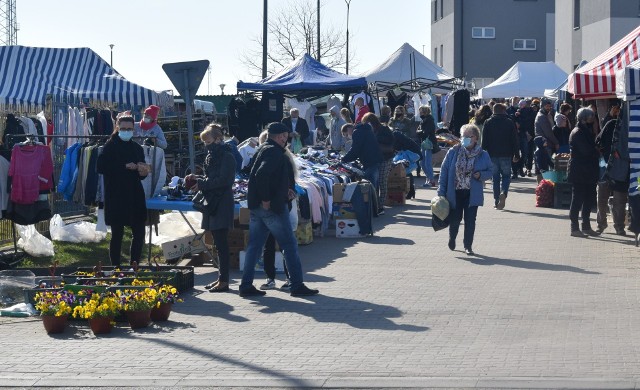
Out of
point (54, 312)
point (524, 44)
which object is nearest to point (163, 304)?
point (54, 312)

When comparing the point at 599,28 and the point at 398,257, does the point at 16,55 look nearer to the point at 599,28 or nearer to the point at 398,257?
the point at 398,257

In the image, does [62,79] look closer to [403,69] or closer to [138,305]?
[403,69]

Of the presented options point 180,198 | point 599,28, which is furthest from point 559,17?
point 180,198

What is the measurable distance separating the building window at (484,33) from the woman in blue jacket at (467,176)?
55.7m

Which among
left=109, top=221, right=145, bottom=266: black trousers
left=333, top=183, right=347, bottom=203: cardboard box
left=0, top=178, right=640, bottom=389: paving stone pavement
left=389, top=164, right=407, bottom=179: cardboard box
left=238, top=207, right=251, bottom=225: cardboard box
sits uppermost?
left=389, top=164, right=407, bottom=179: cardboard box

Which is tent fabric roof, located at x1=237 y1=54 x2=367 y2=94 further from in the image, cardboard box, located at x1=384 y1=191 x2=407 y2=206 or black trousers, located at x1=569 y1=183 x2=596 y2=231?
black trousers, located at x1=569 y1=183 x2=596 y2=231

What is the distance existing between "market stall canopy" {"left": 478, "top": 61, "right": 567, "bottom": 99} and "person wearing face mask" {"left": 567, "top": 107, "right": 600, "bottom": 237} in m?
22.3

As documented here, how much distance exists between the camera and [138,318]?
10586 mm

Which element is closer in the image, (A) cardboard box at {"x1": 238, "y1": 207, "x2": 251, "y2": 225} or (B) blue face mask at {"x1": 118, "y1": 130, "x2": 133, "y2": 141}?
(B) blue face mask at {"x1": 118, "y1": 130, "x2": 133, "y2": 141}

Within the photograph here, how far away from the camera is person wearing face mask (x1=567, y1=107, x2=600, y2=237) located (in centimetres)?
1686

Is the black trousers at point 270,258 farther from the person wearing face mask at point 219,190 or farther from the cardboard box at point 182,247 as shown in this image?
the cardboard box at point 182,247

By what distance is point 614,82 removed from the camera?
56.0 ft

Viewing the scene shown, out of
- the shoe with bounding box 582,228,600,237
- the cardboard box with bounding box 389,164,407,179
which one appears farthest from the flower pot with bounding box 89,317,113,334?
the cardboard box with bounding box 389,164,407,179

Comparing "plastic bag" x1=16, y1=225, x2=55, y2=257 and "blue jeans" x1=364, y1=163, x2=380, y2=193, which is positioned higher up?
"blue jeans" x1=364, y1=163, x2=380, y2=193
